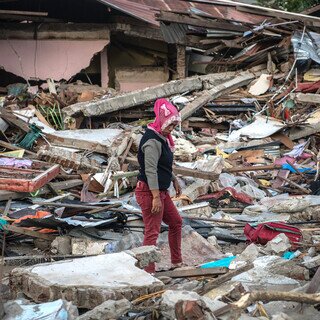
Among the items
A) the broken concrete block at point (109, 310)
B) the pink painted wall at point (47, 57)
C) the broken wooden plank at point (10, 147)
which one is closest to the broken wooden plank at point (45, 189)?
the broken wooden plank at point (10, 147)

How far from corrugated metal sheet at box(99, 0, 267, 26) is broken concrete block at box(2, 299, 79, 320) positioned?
10773 millimetres

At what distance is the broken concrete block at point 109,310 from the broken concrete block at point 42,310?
0.15 meters

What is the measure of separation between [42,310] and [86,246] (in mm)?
2400

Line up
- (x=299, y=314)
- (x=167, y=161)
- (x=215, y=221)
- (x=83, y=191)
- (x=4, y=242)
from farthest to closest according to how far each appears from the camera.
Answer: (x=83, y=191)
(x=215, y=221)
(x=4, y=242)
(x=167, y=161)
(x=299, y=314)

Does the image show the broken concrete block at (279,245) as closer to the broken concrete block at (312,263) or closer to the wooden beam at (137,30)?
the broken concrete block at (312,263)

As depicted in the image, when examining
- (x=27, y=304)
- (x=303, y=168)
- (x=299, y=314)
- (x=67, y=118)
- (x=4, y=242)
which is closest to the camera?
(x=299, y=314)

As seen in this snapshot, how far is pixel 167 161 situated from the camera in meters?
5.88

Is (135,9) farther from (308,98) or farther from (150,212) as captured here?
(150,212)

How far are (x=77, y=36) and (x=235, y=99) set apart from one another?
4.18 metres

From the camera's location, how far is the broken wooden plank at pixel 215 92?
1320 centimetres

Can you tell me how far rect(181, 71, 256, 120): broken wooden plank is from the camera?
43.3 ft

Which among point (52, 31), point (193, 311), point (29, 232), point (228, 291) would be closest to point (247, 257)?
point (228, 291)

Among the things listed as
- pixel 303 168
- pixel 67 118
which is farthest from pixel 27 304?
pixel 67 118

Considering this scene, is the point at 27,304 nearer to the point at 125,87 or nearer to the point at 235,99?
the point at 235,99
